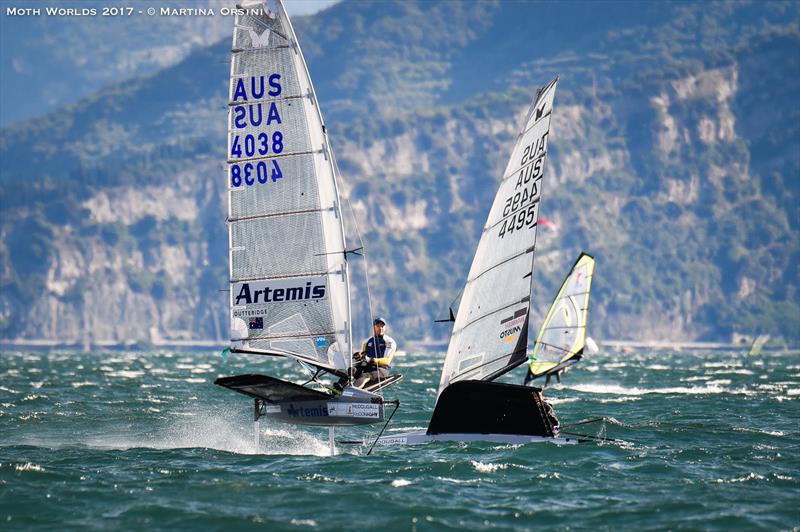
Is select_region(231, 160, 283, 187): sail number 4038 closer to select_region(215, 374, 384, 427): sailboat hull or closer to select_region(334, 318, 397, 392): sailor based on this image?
select_region(334, 318, 397, 392): sailor

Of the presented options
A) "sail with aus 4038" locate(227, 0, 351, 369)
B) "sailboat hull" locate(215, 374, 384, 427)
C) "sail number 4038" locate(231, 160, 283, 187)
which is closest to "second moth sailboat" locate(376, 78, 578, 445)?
"sailboat hull" locate(215, 374, 384, 427)

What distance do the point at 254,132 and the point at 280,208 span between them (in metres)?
1.51

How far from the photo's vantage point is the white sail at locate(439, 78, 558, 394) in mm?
27812

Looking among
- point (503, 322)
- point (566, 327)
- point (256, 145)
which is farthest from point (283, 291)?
point (566, 327)

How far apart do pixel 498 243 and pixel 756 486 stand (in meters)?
6.79

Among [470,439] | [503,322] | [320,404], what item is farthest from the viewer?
[470,439]

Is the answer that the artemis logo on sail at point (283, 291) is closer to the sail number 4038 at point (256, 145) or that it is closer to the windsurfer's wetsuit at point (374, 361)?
the windsurfer's wetsuit at point (374, 361)

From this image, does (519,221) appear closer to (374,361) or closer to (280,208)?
(374,361)

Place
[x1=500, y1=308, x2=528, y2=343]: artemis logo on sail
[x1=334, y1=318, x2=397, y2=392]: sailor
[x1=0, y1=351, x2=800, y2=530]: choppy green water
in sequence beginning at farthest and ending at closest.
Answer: [x1=334, y1=318, x2=397, y2=392]: sailor < [x1=500, y1=308, x2=528, y2=343]: artemis logo on sail < [x1=0, y1=351, x2=800, y2=530]: choppy green water

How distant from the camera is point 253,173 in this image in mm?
27750

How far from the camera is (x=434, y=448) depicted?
2891 cm

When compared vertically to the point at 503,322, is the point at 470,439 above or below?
below

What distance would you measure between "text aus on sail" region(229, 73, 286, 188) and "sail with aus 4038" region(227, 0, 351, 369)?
0.02m

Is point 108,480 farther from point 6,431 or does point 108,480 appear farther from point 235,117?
point 6,431
